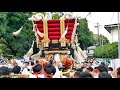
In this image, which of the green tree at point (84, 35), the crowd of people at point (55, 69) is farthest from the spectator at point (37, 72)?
the green tree at point (84, 35)

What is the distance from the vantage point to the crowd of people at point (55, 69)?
9.65 metres

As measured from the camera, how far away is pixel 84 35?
9906 mm

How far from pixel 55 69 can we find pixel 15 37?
0.70 meters

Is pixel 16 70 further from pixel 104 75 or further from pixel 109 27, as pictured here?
pixel 109 27

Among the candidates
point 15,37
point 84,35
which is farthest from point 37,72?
point 84,35

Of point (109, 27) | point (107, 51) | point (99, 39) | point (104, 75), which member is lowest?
point (104, 75)

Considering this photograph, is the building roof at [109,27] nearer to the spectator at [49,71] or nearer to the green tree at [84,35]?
the green tree at [84,35]

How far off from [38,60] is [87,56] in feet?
2.18

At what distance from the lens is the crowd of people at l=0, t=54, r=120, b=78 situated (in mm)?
9648

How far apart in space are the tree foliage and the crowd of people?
0.13 m

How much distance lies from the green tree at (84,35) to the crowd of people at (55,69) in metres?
0.24

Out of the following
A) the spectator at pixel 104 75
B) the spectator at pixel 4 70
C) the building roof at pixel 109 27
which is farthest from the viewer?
the building roof at pixel 109 27
